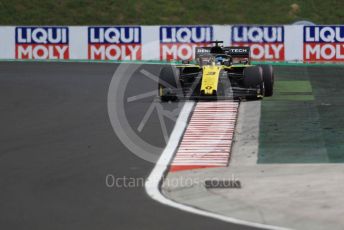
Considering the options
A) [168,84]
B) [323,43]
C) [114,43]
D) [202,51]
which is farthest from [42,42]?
[168,84]

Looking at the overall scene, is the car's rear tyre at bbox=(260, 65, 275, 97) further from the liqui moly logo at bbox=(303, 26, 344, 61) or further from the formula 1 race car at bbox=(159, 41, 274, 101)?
the liqui moly logo at bbox=(303, 26, 344, 61)

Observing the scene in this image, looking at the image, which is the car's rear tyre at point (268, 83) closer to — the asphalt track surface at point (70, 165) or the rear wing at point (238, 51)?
the rear wing at point (238, 51)

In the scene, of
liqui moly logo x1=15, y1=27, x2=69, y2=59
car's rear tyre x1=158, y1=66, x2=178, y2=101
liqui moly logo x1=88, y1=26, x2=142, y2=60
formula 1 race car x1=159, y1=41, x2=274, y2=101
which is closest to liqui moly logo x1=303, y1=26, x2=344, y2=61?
liqui moly logo x1=88, y1=26, x2=142, y2=60

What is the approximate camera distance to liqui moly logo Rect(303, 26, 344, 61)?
34094 millimetres

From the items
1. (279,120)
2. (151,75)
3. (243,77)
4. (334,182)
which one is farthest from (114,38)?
(334,182)

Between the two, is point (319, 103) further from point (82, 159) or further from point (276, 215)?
point (276, 215)

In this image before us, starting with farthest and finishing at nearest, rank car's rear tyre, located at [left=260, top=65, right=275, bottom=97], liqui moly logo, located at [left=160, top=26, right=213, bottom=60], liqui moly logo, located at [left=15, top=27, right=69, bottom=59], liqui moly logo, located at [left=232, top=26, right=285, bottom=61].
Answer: liqui moly logo, located at [left=15, top=27, right=69, bottom=59] → liqui moly logo, located at [left=160, top=26, right=213, bottom=60] → liqui moly logo, located at [left=232, top=26, right=285, bottom=61] → car's rear tyre, located at [left=260, top=65, right=275, bottom=97]

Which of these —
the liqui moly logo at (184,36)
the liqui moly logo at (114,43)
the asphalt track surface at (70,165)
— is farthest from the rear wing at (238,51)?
the liqui moly logo at (114,43)

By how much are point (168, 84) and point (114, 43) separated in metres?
14.6

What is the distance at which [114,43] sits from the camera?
118 feet

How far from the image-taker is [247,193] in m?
12.0

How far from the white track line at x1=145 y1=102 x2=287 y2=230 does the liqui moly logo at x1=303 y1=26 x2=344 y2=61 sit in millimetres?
15220

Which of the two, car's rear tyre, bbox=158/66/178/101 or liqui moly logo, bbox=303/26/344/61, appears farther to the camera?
liqui moly logo, bbox=303/26/344/61

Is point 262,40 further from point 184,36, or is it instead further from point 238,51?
point 238,51
